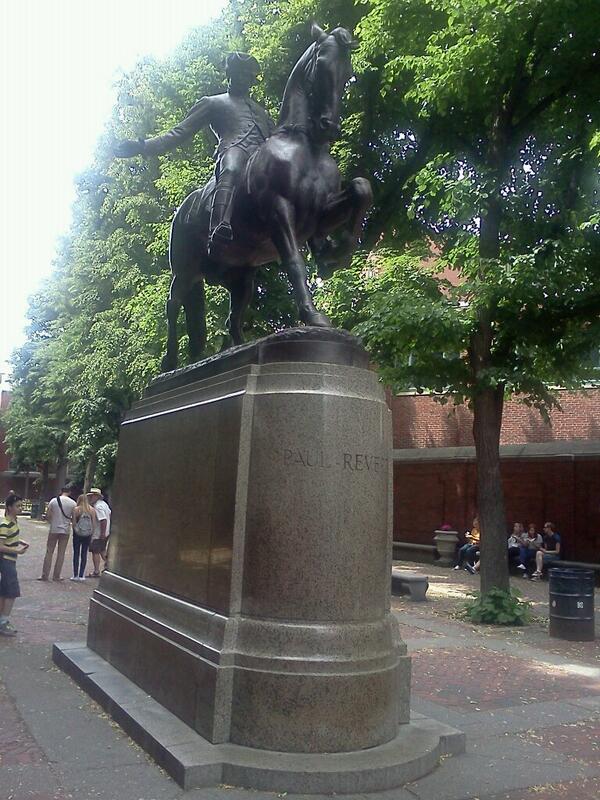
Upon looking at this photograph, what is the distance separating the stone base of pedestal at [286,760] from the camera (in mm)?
4965

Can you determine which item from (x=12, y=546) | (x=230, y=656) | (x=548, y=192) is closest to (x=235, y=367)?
(x=230, y=656)

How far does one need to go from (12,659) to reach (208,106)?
20.7 ft

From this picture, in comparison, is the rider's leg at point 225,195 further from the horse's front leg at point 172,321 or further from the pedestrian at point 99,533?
the pedestrian at point 99,533

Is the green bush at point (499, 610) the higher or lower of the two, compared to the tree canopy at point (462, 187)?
lower

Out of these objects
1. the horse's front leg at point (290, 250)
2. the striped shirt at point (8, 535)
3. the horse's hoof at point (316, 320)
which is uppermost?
the horse's front leg at point (290, 250)

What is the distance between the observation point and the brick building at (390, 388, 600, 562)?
22453 mm

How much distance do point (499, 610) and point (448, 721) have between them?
651 centimetres

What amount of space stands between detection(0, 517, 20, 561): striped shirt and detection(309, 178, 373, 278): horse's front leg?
18.3 ft

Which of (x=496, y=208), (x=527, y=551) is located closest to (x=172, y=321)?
(x=496, y=208)

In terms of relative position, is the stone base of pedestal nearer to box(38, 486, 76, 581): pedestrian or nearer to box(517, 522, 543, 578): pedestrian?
box(38, 486, 76, 581): pedestrian

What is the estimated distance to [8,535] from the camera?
34.1ft

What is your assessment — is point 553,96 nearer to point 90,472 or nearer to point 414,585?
point 414,585

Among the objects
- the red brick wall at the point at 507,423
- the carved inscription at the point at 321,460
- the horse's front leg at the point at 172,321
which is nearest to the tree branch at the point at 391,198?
the red brick wall at the point at 507,423

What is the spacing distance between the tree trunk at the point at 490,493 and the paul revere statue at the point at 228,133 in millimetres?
7374
